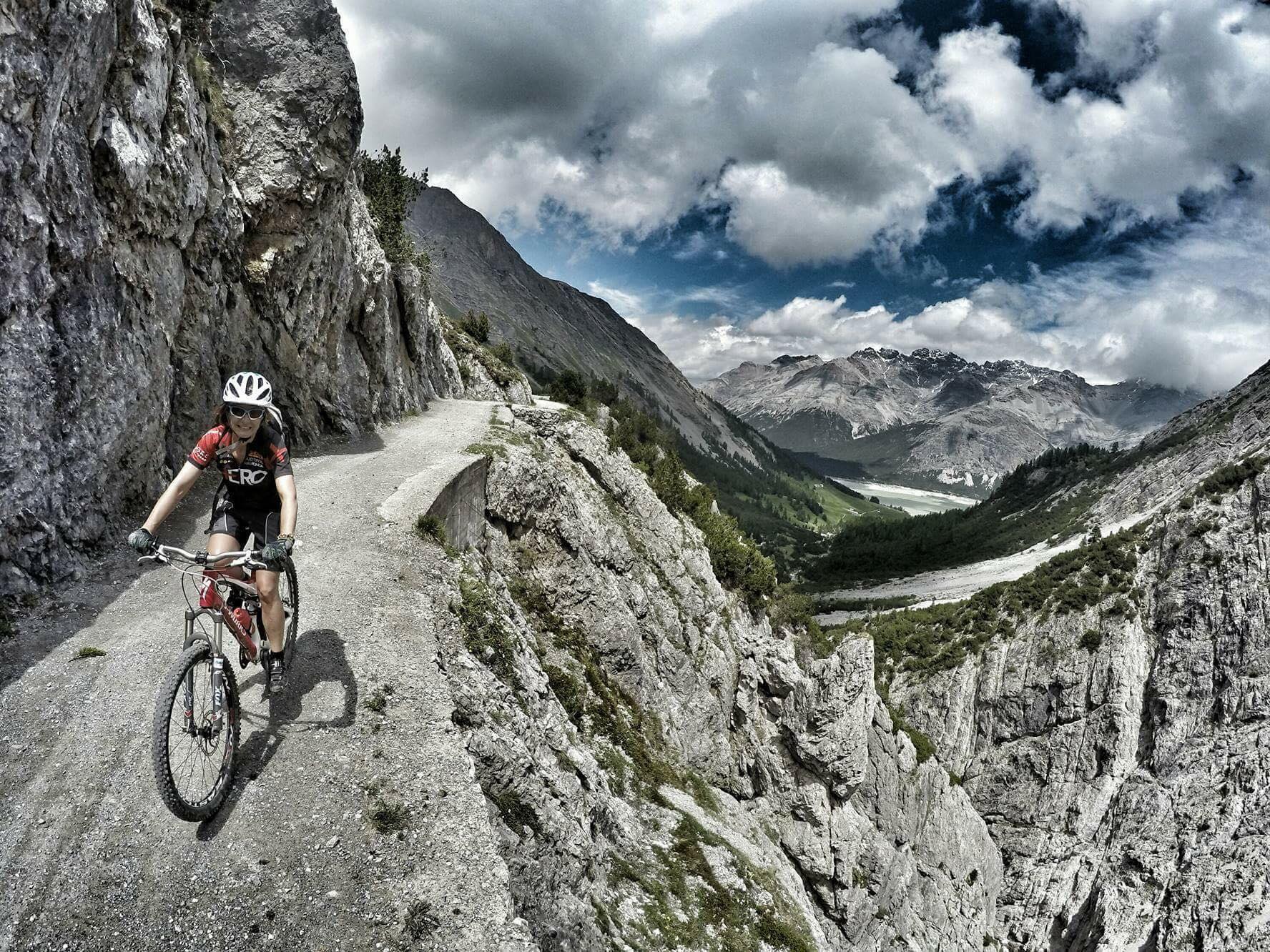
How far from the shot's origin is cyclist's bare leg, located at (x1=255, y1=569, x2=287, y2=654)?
7.07 meters

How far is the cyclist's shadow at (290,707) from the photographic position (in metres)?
6.76

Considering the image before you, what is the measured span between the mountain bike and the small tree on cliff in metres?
27.3

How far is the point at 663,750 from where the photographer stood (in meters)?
18.8

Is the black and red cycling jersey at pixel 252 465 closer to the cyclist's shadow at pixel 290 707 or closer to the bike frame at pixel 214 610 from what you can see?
the bike frame at pixel 214 610

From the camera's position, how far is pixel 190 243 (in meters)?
15.1

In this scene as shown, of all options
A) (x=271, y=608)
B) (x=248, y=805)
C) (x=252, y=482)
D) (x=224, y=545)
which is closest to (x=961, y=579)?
(x=271, y=608)

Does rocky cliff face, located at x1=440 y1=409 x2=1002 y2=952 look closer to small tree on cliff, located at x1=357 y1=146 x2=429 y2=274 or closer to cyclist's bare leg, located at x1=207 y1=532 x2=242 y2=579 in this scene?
cyclist's bare leg, located at x1=207 y1=532 x2=242 y2=579

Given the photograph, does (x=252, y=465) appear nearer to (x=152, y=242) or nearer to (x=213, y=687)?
(x=213, y=687)

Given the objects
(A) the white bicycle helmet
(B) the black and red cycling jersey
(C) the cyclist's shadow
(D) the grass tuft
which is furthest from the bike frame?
(D) the grass tuft

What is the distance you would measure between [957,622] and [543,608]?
77.8 meters

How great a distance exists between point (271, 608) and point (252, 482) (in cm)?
159

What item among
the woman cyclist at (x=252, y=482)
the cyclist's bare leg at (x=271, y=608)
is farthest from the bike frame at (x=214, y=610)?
the woman cyclist at (x=252, y=482)

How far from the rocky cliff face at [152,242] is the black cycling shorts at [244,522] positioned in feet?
15.0

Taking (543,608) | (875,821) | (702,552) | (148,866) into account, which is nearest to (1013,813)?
(875,821)
